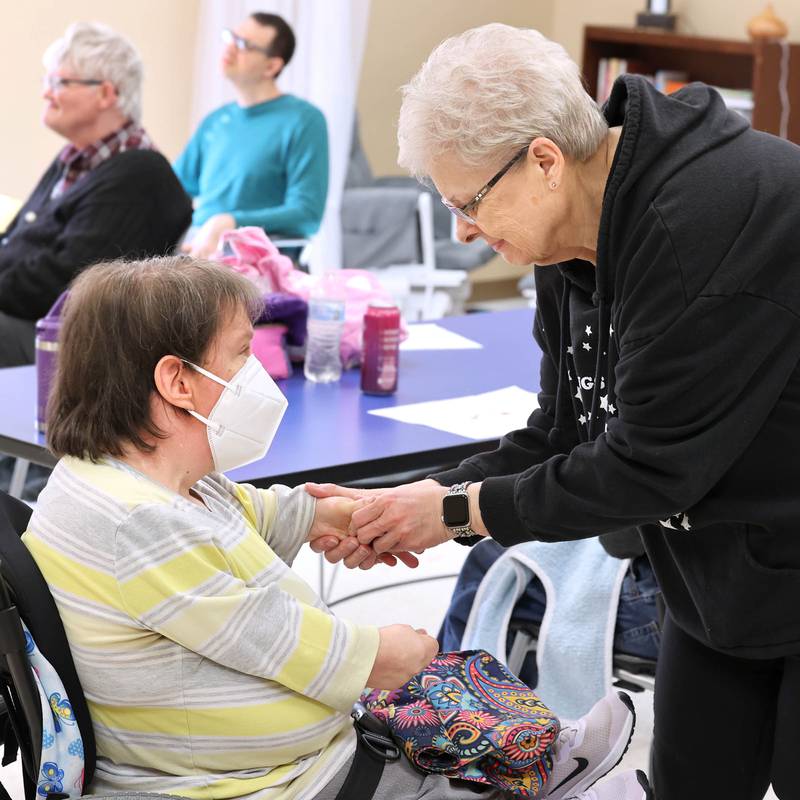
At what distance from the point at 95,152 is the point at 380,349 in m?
1.36

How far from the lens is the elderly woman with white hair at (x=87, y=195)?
3.31 meters

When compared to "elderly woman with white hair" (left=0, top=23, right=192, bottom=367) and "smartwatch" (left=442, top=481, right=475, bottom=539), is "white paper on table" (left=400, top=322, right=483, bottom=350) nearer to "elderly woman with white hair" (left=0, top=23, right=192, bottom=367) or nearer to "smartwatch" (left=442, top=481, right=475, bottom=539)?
"elderly woman with white hair" (left=0, top=23, right=192, bottom=367)

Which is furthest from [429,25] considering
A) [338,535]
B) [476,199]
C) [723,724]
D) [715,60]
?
[723,724]

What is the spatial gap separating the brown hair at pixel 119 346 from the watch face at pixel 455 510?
0.37 metres

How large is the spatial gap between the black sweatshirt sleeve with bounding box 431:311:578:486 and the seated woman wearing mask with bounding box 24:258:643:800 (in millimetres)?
382

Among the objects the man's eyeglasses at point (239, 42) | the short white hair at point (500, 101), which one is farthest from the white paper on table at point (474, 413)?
the man's eyeglasses at point (239, 42)

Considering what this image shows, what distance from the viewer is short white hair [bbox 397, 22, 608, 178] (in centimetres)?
138

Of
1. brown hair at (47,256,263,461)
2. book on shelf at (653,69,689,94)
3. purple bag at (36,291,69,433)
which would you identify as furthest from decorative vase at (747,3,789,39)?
brown hair at (47,256,263,461)

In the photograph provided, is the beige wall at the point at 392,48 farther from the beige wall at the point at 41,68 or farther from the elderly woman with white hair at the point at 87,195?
the elderly woman with white hair at the point at 87,195

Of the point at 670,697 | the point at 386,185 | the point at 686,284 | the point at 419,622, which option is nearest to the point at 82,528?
the point at 686,284

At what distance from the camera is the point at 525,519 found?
1.49 metres

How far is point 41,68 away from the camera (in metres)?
5.12

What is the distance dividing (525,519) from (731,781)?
0.45m

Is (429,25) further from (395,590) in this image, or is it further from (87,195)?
(395,590)
